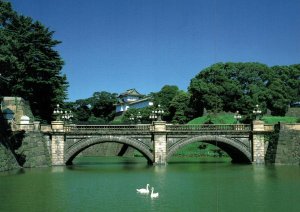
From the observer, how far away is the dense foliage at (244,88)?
8675 centimetres

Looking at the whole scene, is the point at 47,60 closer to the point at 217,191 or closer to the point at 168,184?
the point at 168,184

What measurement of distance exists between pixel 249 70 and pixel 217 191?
6807 cm

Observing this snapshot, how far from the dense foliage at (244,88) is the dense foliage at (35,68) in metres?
32.2

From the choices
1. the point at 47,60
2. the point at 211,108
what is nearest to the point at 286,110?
the point at 211,108

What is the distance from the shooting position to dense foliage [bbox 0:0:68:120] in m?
59.9

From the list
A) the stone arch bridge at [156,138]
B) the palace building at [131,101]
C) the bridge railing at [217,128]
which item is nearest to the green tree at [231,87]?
the bridge railing at [217,128]

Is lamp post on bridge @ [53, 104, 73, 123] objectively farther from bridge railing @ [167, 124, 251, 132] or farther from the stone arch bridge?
bridge railing @ [167, 124, 251, 132]

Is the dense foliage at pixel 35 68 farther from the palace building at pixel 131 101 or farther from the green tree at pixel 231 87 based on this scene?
the palace building at pixel 131 101

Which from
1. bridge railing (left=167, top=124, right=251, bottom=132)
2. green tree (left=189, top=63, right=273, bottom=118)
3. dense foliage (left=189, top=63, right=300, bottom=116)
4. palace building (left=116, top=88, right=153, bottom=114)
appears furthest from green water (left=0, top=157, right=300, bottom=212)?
palace building (left=116, top=88, right=153, bottom=114)

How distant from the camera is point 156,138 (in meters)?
52.3

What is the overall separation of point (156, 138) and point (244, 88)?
44.9 meters

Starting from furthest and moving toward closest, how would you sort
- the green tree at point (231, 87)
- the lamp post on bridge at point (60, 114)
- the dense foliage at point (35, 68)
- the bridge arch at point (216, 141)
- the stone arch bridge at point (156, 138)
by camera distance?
the green tree at point (231, 87)
the dense foliage at point (35, 68)
the bridge arch at point (216, 141)
the lamp post on bridge at point (60, 114)
the stone arch bridge at point (156, 138)

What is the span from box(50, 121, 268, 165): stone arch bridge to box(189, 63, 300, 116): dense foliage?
1197 inches

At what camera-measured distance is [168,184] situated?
A: 32.3 meters
